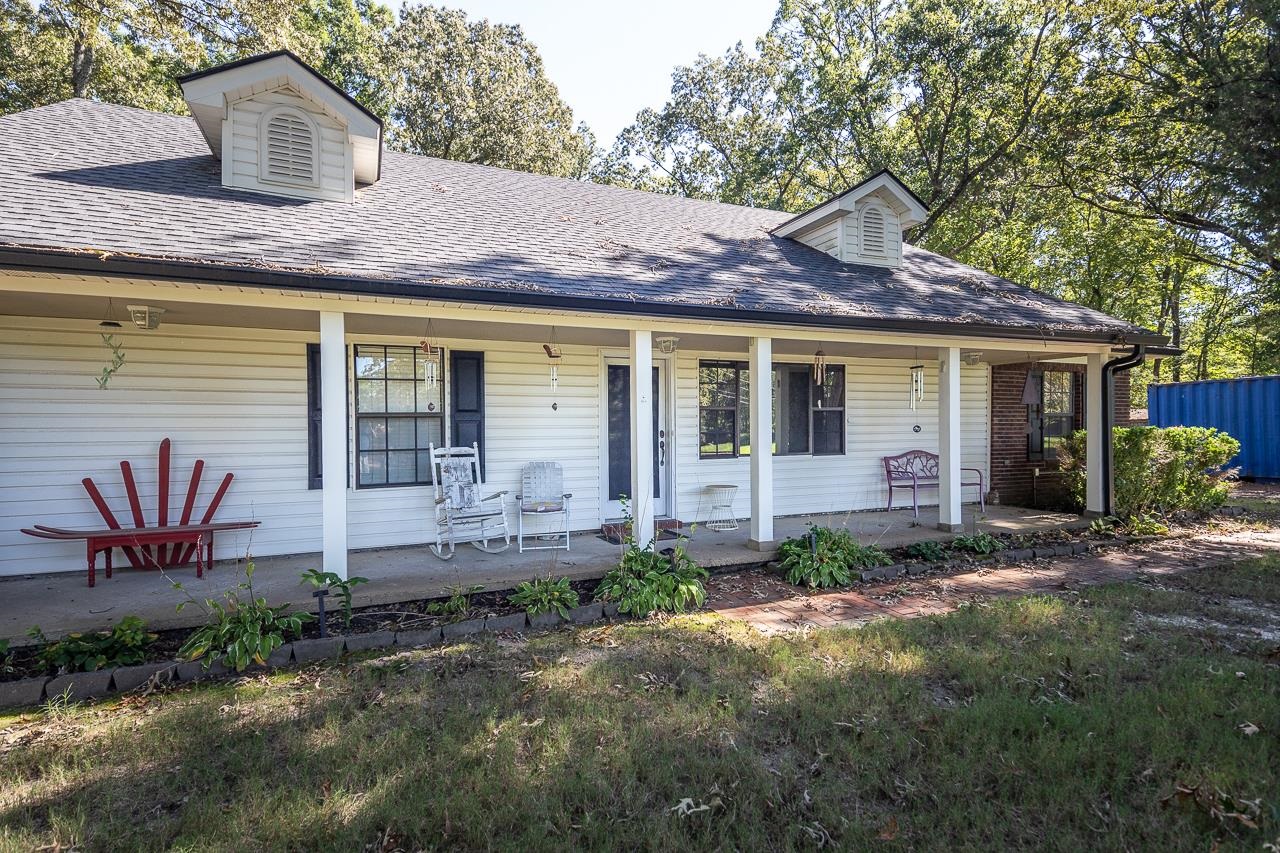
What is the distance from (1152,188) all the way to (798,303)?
40.8 ft

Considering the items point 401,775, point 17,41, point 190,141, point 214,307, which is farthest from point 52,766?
point 17,41

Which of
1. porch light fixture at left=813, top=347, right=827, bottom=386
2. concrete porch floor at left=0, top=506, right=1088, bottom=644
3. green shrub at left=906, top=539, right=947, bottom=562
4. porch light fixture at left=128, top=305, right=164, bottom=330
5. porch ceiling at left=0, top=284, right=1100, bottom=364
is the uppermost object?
porch ceiling at left=0, top=284, right=1100, bottom=364

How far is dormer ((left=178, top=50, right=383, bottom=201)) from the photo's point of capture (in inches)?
243

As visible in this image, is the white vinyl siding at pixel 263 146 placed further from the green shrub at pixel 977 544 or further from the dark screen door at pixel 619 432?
the green shrub at pixel 977 544

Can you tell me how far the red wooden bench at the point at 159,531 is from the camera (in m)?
5.22

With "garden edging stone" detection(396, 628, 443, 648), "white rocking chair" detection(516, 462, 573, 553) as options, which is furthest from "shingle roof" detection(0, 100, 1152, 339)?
"garden edging stone" detection(396, 628, 443, 648)

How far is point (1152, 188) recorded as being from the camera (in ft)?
45.3

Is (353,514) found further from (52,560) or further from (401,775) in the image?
(401,775)

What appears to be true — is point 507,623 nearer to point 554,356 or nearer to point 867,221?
point 554,356

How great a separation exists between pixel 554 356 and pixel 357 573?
288cm

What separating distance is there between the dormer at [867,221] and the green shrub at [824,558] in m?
4.26

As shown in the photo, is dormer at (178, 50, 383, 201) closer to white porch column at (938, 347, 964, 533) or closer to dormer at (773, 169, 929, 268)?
dormer at (773, 169, 929, 268)

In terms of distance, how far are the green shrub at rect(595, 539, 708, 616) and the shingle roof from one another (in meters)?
2.12

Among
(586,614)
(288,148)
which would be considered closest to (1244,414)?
(586,614)
